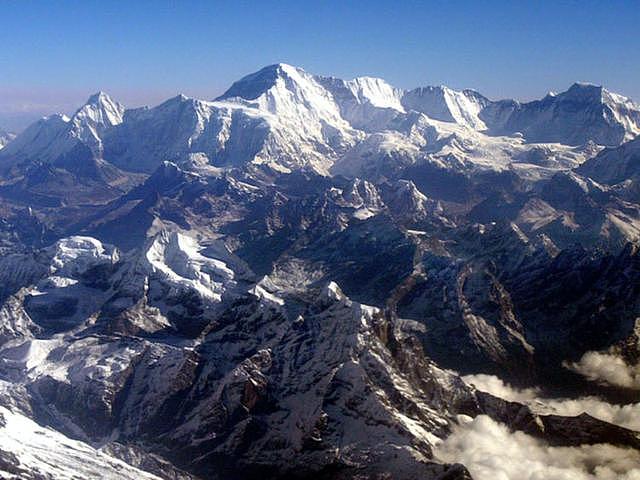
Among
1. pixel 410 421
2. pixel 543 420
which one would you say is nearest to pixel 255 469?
pixel 410 421

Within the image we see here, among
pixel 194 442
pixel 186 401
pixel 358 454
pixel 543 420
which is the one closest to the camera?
pixel 358 454

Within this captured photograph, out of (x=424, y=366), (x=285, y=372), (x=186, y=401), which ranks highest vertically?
(x=424, y=366)

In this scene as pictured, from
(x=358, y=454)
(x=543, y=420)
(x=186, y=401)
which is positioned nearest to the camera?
(x=358, y=454)

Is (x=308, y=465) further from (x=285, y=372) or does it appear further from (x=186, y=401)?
(x=186, y=401)

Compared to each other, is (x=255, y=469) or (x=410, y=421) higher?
(x=410, y=421)

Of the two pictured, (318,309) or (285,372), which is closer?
(285,372)

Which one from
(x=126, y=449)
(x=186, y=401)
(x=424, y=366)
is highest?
(x=424, y=366)

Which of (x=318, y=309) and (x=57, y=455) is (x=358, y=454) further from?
(x=57, y=455)

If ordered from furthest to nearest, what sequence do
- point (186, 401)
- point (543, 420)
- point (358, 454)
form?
1. point (186, 401)
2. point (543, 420)
3. point (358, 454)

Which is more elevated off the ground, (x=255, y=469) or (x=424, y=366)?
(x=424, y=366)

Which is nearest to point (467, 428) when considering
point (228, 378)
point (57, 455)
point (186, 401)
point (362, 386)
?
point (362, 386)
